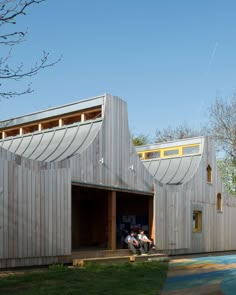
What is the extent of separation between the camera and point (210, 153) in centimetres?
2742

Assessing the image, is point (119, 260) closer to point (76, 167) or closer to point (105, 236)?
point (76, 167)

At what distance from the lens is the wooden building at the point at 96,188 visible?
586 inches

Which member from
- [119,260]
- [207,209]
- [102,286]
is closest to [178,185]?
[207,209]

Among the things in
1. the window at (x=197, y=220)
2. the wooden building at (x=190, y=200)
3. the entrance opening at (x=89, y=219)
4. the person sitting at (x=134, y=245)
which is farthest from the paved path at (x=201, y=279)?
the entrance opening at (x=89, y=219)

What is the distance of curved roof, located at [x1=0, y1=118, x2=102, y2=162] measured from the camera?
18.3 meters

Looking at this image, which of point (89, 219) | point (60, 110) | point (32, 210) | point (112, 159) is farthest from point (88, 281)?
point (89, 219)

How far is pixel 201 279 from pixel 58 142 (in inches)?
324

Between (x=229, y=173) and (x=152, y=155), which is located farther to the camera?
(x=229, y=173)

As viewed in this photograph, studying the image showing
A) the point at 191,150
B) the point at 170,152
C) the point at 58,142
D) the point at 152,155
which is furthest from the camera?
the point at 152,155

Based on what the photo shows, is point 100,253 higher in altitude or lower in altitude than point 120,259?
higher

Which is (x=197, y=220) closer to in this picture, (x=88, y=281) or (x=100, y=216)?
(x=100, y=216)

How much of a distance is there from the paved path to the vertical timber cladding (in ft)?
12.5

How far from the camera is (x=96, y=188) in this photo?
1839 cm

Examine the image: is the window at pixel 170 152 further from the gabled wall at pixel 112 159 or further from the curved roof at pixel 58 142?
the curved roof at pixel 58 142
